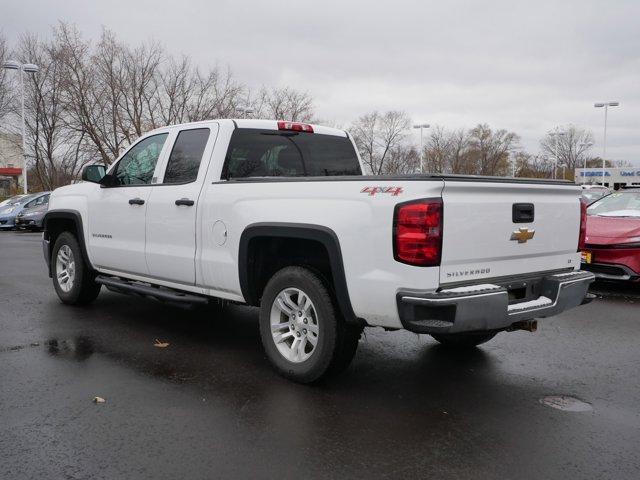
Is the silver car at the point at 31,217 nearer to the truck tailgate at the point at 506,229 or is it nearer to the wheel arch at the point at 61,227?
the wheel arch at the point at 61,227

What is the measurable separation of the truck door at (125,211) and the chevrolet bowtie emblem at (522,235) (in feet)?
11.5

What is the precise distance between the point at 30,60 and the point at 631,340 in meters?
36.4

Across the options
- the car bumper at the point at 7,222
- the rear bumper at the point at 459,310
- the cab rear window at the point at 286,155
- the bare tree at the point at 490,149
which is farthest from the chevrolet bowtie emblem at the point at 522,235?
the bare tree at the point at 490,149

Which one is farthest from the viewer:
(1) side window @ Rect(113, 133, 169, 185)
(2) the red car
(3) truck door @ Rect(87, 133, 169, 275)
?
(2) the red car

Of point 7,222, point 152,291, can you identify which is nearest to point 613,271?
point 152,291

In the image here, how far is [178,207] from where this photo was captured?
5426mm

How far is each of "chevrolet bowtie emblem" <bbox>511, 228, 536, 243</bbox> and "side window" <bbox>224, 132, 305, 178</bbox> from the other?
232cm

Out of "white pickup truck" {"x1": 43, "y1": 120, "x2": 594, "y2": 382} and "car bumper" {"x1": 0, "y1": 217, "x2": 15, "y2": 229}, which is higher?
"white pickup truck" {"x1": 43, "y1": 120, "x2": 594, "y2": 382}

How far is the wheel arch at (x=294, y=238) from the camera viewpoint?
4070mm

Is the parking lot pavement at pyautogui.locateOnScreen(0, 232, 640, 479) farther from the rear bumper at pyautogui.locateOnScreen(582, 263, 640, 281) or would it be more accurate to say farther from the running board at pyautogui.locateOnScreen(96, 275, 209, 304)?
the rear bumper at pyautogui.locateOnScreen(582, 263, 640, 281)

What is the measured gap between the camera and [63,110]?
32.4 m

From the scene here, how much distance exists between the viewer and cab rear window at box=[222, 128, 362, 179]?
5.43 metres

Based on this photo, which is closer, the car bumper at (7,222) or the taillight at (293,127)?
the taillight at (293,127)

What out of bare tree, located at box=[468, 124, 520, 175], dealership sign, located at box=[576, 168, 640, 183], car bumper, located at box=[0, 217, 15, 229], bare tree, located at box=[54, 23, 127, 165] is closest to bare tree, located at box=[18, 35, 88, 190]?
bare tree, located at box=[54, 23, 127, 165]
